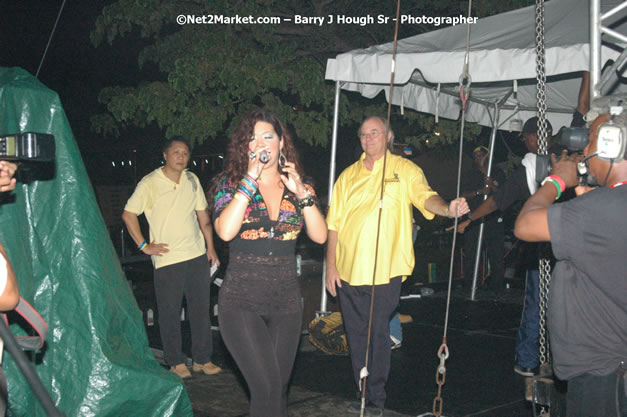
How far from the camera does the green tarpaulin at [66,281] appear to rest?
3650mm

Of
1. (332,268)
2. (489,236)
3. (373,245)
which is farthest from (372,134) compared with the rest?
(489,236)

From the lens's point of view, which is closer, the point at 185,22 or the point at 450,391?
the point at 450,391

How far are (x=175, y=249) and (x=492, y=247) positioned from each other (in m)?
5.66

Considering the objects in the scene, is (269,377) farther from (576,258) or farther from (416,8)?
(416,8)

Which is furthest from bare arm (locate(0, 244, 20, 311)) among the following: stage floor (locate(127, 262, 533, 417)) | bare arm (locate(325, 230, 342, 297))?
bare arm (locate(325, 230, 342, 297))

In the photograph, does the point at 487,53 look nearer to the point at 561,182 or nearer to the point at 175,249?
the point at 175,249

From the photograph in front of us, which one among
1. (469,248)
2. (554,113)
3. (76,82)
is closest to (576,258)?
(469,248)

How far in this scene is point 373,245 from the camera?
16.5ft

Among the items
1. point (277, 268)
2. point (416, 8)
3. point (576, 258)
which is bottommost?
point (277, 268)

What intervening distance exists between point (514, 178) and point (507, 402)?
185 centimetres

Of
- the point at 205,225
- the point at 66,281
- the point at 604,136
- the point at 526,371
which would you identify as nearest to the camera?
the point at 604,136

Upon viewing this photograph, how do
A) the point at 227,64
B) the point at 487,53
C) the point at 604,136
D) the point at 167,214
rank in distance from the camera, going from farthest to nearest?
the point at 227,64 → the point at 487,53 → the point at 167,214 → the point at 604,136

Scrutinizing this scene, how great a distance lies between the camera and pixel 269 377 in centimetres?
346

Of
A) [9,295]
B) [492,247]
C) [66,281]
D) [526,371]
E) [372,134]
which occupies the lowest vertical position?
[526,371]
